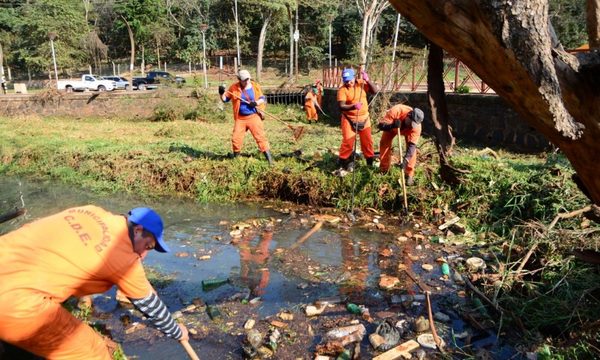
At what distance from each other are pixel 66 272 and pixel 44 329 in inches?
13.1

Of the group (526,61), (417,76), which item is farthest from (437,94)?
(417,76)

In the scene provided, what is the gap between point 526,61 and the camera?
60.2 inches

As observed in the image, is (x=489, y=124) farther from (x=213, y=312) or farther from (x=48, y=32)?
(x=48, y=32)

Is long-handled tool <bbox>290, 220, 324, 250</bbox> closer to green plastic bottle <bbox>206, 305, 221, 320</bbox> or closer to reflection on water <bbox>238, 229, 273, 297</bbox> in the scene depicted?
reflection on water <bbox>238, 229, 273, 297</bbox>

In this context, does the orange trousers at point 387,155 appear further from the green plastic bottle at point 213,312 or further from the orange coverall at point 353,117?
the green plastic bottle at point 213,312

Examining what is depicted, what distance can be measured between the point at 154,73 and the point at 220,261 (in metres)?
30.1

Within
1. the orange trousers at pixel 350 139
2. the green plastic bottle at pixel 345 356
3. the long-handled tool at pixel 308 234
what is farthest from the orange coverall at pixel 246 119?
the green plastic bottle at pixel 345 356

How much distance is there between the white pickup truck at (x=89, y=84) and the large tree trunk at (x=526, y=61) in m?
29.9

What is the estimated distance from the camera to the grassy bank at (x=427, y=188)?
4.01 meters

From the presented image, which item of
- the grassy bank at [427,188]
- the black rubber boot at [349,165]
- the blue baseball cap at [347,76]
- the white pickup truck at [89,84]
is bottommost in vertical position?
the grassy bank at [427,188]

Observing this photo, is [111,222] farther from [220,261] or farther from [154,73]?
[154,73]

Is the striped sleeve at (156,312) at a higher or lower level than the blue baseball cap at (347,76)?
lower

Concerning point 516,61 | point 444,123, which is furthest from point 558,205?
point 516,61

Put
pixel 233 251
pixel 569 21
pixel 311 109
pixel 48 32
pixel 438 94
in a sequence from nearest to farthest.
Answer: pixel 438 94 < pixel 233 251 < pixel 311 109 < pixel 569 21 < pixel 48 32
